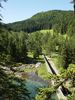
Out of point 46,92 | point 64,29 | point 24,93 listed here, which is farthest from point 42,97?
A: point 64,29

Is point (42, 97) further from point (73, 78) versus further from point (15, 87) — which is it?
point (15, 87)

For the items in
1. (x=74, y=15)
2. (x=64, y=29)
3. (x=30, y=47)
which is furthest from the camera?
(x=64, y=29)

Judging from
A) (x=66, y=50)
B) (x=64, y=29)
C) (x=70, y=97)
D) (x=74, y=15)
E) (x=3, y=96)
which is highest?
(x=74, y=15)

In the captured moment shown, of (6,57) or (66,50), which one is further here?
(66,50)

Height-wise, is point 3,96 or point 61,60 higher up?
point 3,96

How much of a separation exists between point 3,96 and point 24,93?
0.85 m

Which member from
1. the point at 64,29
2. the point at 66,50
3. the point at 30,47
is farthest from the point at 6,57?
the point at 64,29

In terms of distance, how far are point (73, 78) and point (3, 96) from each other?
11.7 feet

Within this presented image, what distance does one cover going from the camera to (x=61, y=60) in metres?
79.7

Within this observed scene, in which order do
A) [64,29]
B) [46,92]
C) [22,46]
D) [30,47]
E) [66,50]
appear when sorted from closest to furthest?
1. [46,92]
2. [66,50]
3. [22,46]
4. [30,47]
5. [64,29]

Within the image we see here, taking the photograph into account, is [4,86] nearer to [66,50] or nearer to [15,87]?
[15,87]

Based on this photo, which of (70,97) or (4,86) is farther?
(4,86)

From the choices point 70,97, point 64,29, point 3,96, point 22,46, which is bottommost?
point 64,29

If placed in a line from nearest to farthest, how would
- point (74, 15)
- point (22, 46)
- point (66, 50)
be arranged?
point (74, 15) < point (66, 50) < point (22, 46)
